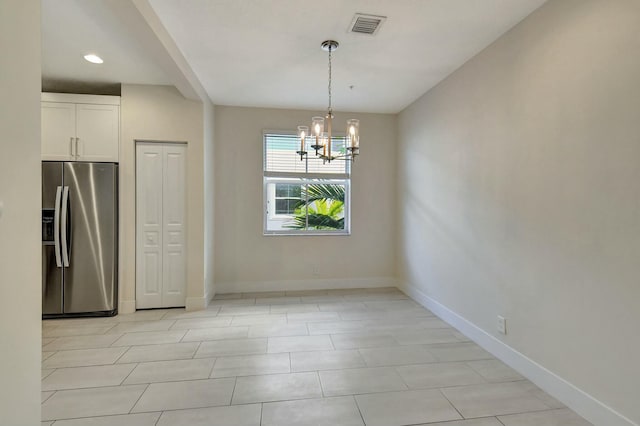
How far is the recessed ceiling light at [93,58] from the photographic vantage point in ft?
9.50

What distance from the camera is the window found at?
14.9 ft

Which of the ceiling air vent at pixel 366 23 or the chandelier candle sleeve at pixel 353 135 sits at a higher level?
the ceiling air vent at pixel 366 23

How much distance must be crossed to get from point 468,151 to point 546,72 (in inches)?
37.4

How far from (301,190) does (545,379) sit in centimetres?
353

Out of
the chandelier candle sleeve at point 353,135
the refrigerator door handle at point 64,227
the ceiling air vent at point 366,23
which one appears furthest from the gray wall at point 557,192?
the refrigerator door handle at point 64,227

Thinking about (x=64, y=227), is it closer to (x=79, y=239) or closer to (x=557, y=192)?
(x=79, y=239)

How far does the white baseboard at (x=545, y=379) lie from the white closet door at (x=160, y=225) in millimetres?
3307

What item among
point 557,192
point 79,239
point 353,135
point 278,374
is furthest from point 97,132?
point 557,192

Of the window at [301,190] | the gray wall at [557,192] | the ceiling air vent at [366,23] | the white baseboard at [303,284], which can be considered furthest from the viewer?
the window at [301,190]

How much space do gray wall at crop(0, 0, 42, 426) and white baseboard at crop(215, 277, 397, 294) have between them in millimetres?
3146

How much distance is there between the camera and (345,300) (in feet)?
13.4

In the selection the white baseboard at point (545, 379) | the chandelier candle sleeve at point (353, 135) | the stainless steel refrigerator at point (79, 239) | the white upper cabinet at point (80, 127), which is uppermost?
the white upper cabinet at point (80, 127)

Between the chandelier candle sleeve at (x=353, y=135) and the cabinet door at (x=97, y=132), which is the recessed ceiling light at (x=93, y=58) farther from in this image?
the chandelier candle sleeve at (x=353, y=135)

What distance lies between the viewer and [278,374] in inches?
89.4
